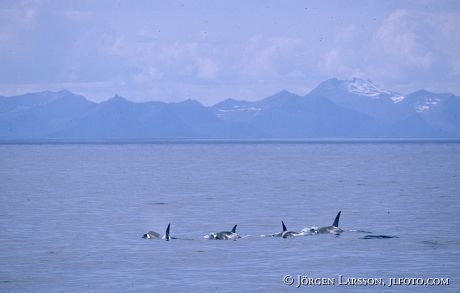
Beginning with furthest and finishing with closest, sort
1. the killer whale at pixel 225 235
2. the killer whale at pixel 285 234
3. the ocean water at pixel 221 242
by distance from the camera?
the killer whale at pixel 285 234, the killer whale at pixel 225 235, the ocean water at pixel 221 242

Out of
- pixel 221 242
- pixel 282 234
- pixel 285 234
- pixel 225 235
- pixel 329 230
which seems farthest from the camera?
pixel 329 230

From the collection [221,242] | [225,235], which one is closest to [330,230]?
[225,235]

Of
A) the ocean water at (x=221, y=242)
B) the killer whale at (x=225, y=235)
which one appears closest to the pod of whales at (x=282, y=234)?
the killer whale at (x=225, y=235)

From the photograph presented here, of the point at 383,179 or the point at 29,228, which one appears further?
the point at 383,179

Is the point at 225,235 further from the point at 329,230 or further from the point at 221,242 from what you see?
the point at 329,230

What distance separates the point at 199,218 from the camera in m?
59.9

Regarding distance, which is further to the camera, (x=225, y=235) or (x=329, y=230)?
(x=329, y=230)

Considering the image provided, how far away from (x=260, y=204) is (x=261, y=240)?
23.4 m

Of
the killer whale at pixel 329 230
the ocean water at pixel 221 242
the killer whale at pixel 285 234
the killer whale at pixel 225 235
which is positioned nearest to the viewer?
the ocean water at pixel 221 242

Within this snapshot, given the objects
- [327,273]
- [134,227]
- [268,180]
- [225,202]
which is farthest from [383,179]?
[327,273]

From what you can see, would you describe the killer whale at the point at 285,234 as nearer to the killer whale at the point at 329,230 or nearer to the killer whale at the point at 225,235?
the killer whale at the point at 329,230

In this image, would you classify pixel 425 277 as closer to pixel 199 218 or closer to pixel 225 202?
pixel 199 218

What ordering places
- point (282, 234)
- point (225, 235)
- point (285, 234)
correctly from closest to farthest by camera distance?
point (225, 235), point (285, 234), point (282, 234)

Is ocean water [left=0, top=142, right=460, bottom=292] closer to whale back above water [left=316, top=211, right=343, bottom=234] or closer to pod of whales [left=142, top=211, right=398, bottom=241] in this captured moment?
pod of whales [left=142, top=211, right=398, bottom=241]
